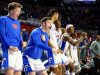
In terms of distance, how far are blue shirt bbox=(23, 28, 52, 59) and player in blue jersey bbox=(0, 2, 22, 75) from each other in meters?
0.60

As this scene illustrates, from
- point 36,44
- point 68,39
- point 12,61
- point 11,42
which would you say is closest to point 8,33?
point 11,42

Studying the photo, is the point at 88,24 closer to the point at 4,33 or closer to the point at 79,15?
the point at 79,15

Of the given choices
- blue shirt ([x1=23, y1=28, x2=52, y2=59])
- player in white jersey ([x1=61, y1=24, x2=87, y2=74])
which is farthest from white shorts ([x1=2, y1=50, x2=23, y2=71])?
player in white jersey ([x1=61, y1=24, x2=87, y2=74])

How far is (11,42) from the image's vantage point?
646cm

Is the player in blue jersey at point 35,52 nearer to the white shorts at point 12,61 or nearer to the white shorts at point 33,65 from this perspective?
the white shorts at point 33,65

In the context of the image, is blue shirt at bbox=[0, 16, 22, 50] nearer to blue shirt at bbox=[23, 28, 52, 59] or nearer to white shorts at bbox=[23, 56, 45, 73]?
blue shirt at bbox=[23, 28, 52, 59]

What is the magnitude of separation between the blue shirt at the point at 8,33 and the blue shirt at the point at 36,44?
0.59m

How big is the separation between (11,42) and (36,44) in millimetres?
767

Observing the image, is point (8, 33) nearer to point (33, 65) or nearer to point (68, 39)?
point (33, 65)

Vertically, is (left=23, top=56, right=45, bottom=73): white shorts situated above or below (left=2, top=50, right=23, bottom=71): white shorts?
below

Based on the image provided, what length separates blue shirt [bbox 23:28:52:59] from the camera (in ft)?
23.2

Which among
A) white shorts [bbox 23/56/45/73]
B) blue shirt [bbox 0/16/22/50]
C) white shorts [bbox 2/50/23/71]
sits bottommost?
white shorts [bbox 23/56/45/73]

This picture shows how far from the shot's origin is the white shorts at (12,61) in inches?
252

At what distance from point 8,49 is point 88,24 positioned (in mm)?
25229
